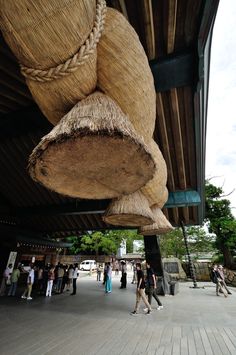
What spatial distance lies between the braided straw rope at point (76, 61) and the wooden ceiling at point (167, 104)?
162 centimetres

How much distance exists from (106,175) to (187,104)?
3.30 m

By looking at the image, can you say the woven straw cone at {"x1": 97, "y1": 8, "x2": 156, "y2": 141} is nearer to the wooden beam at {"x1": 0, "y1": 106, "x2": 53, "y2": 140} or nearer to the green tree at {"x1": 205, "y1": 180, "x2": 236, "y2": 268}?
the wooden beam at {"x1": 0, "y1": 106, "x2": 53, "y2": 140}

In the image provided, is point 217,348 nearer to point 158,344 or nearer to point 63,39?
point 158,344

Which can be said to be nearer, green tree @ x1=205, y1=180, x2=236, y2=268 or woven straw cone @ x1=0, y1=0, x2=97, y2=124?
woven straw cone @ x1=0, y1=0, x2=97, y2=124

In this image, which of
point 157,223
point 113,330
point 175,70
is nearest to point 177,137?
point 175,70

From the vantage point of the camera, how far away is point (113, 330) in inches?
224

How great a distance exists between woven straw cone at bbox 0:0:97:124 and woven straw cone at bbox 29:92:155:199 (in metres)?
0.15

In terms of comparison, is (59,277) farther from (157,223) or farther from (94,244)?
(94,244)

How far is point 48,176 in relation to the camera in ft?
5.02

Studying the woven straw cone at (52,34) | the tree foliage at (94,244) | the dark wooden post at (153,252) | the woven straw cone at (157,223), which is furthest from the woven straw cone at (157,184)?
the tree foliage at (94,244)

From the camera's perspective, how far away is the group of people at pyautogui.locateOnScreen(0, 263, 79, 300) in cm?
1081

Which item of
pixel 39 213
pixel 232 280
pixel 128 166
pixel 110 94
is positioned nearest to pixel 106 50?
pixel 110 94

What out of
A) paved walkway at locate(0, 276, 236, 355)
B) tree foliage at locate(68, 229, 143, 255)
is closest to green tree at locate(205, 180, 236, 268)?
tree foliage at locate(68, 229, 143, 255)

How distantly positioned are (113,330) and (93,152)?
5831 millimetres
